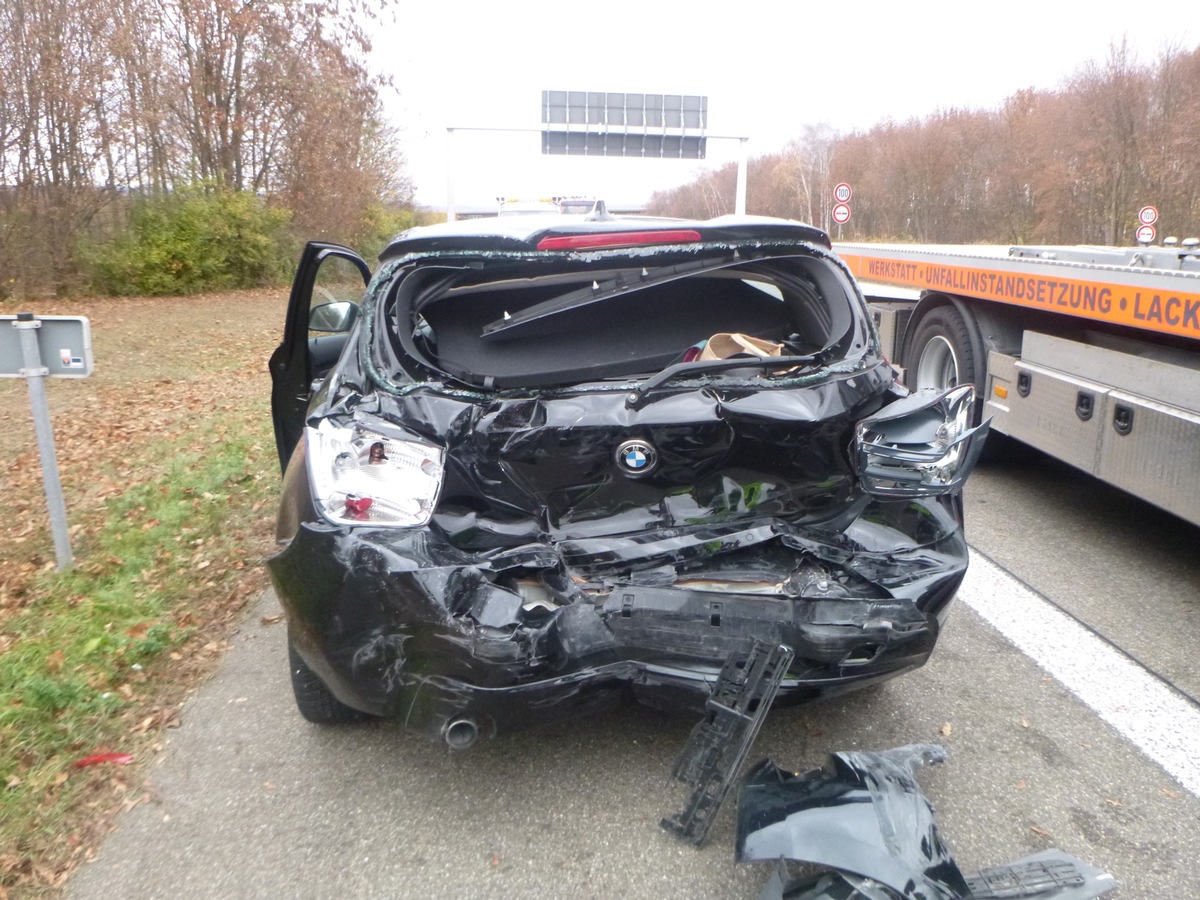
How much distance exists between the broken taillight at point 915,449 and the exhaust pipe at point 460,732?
1.45 m

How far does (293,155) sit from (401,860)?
23.0 metres

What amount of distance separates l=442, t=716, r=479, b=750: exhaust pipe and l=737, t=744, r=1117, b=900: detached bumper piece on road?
738mm

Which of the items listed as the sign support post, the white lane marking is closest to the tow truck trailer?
the white lane marking

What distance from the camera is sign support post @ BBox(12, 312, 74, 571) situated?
4582 millimetres

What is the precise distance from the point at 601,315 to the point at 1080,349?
3163mm

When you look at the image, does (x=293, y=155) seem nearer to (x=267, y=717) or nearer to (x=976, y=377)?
(x=976, y=377)

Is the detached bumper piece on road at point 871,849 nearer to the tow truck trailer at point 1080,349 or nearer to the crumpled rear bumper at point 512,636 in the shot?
the crumpled rear bumper at point 512,636

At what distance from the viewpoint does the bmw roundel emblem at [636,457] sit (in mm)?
3082

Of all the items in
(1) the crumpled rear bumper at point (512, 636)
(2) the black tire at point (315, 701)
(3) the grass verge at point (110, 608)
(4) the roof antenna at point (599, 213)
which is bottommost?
(3) the grass verge at point (110, 608)

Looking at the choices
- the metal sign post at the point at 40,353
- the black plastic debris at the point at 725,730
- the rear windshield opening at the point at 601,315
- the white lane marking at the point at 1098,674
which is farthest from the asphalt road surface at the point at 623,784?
the metal sign post at the point at 40,353

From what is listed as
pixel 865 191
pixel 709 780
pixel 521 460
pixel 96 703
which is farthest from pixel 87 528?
pixel 865 191

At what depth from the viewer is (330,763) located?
322 centimetres

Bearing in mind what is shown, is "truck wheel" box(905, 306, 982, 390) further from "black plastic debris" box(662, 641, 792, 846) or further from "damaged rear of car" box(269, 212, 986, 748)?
"black plastic debris" box(662, 641, 792, 846)

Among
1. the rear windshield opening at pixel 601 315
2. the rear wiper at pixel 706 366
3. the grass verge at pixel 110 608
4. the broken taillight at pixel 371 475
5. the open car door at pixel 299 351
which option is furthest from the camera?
the open car door at pixel 299 351
